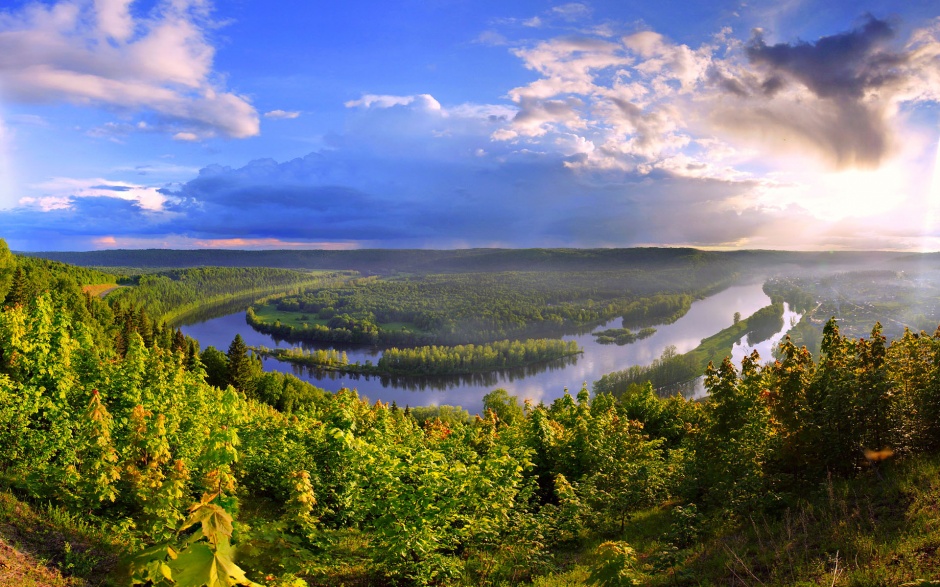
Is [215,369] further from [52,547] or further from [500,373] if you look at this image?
[500,373]

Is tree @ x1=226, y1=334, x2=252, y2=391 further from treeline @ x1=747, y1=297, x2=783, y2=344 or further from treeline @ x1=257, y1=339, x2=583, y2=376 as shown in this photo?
treeline @ x1=747, y1=297, x2=783, y2=344

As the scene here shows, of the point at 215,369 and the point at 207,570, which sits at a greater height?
the point at 207,570

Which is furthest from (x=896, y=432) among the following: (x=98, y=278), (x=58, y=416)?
(x=98, y=278)

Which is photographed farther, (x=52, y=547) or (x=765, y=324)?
(x=765, y=324)

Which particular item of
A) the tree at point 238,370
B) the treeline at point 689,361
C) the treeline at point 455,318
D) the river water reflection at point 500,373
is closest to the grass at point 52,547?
the tree at point 238,370

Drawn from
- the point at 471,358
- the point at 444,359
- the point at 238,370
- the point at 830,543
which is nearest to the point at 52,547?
the point at 830,543

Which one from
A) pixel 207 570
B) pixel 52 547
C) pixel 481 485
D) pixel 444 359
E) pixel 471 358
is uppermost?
pixel 207 570

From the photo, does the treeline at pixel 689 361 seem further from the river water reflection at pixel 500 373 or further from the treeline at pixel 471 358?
the treeline at pixel 471 358

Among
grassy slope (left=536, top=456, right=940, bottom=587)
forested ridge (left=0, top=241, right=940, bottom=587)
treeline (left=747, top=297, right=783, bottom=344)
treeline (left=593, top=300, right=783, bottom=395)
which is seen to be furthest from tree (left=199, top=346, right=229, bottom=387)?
treeline (left=747, top=297, right=783, bottom=344)
